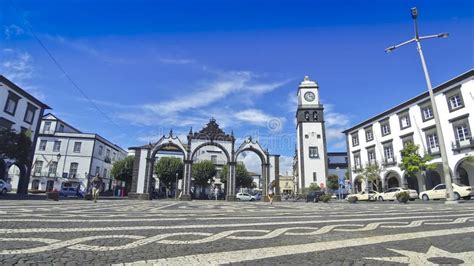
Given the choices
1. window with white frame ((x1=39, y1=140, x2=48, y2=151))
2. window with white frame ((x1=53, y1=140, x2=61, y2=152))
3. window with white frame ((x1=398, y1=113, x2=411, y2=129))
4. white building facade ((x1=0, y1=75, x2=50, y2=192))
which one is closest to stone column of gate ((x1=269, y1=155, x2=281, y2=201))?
window with white frame ((x1=398, y1=113, x2=411, y2=129))

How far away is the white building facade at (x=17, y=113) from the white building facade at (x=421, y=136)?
42677 mm

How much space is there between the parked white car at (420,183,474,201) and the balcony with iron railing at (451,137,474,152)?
24.3 ft

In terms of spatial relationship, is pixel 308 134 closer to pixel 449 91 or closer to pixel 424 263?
pixel 449 91

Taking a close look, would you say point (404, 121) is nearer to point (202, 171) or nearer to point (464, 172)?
point (464, 172)

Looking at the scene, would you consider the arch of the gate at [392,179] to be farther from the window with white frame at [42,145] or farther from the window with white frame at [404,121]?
the window with white frame at [42,145]

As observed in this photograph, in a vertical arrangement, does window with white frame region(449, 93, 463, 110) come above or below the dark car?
above

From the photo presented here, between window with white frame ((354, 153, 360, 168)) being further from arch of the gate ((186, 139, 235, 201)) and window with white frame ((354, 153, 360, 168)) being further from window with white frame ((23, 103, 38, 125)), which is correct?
window with white frame ((23, 103, 38, 125))

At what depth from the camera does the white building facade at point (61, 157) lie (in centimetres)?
4572

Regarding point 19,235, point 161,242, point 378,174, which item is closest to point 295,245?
A: point 161,242

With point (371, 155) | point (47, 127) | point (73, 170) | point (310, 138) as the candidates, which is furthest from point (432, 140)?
point (47, 127)

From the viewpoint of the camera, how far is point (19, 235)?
4.35 meters

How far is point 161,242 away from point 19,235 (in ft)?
7.61

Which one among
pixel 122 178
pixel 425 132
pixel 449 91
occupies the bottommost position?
pixel 122 178

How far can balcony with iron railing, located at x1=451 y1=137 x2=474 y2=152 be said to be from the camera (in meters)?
26.6
